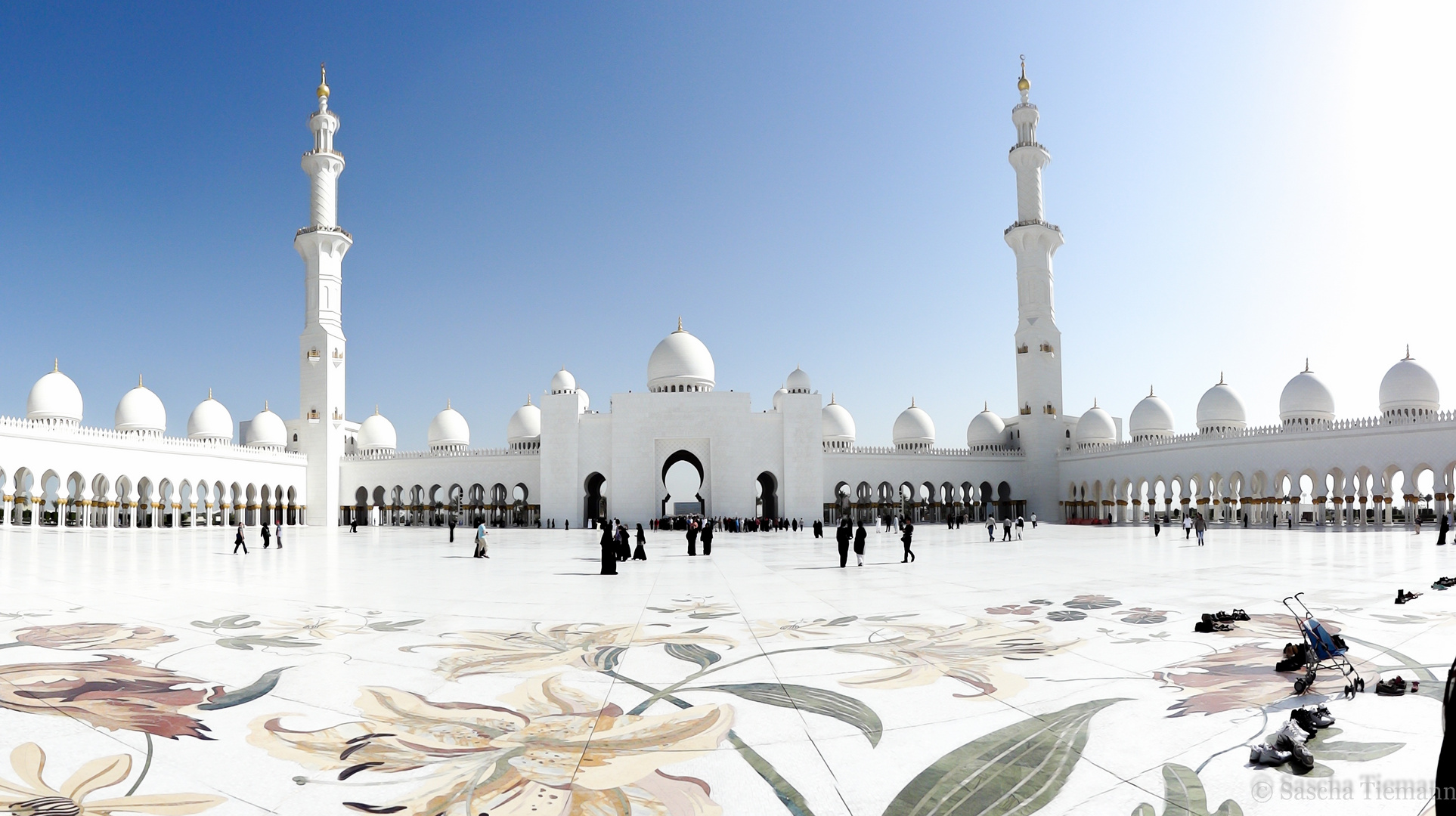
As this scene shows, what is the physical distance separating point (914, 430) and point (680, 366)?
50.1ft

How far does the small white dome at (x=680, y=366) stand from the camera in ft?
134

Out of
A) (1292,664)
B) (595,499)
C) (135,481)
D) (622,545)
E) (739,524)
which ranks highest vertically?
(135,481)

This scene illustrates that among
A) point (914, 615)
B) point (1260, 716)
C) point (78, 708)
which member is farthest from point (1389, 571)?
point (78, 708)

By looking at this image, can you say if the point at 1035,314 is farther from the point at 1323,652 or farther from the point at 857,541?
the point at 1323,652

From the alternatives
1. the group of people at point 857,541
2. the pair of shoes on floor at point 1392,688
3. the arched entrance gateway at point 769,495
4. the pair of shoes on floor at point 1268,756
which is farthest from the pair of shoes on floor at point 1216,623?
the arched entrance gateway at point 769,495

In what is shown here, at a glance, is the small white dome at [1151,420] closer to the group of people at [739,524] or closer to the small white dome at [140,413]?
the group of people at [739,524]

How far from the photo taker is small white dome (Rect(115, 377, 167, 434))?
40.1 metres

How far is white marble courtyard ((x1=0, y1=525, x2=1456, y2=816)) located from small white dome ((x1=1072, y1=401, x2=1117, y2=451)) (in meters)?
37.3

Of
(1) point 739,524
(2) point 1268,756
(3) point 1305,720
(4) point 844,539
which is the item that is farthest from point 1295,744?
(1) point 739,524

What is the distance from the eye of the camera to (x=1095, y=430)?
45438mm

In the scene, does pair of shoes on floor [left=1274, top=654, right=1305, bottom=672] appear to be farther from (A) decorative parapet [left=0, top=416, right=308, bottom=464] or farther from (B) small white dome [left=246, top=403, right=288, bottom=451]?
(B) small white dome [left=246, top=403, right=288, bottom=451]

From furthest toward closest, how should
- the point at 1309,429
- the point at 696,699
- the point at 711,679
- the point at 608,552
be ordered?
1. the point at 1309,429
2. the point at 608,552
3. the point at 711,679
4. the point at 696,699

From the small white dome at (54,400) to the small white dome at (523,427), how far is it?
19123 mm

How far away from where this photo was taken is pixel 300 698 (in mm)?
4617
